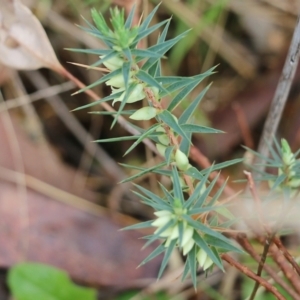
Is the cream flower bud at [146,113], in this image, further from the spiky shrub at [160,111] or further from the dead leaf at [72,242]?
the dead leaf at [72,242]

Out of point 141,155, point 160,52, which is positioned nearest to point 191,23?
point 141,155

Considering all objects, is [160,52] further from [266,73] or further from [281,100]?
[266,73]

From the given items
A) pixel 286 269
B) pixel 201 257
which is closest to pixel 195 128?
pixel 201 257

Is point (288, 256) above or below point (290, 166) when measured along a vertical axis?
below

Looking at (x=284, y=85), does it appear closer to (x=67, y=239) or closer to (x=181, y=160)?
(x=181, y=160)

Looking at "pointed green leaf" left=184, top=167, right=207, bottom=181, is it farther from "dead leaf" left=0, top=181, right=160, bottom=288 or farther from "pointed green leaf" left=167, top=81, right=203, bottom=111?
"dead leaf" left=0, top=181, right=160, bottom=288

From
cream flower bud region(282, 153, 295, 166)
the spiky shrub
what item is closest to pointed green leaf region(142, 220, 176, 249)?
the spiky shrub

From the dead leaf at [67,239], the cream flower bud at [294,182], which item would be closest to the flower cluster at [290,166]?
the cream flower bud at [294,182]
